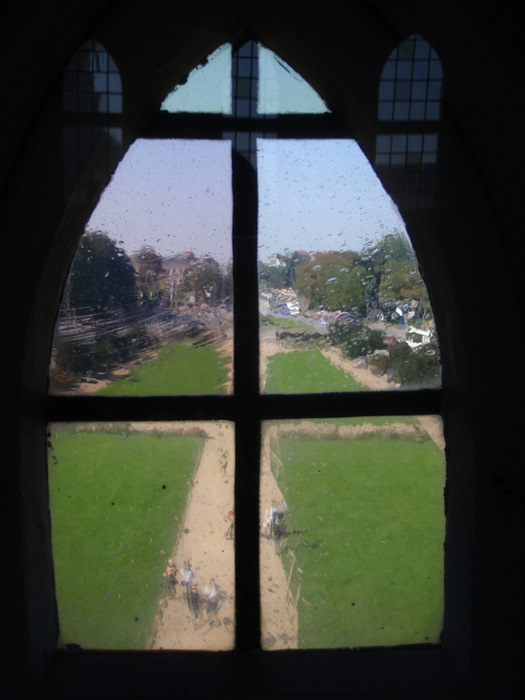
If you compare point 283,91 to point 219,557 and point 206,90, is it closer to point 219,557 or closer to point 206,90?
point 206,90

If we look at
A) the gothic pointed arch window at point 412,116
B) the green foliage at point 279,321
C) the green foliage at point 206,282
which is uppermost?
the gothic pointed arch window at point 412,116

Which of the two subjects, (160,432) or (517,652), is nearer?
(517,652)

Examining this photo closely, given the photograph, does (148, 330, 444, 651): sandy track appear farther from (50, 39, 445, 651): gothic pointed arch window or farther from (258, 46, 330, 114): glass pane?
(258, 46, 330, 114): glass pane

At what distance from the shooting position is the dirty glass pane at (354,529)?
99cm

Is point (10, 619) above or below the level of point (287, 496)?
below

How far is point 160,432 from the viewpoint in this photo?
3.27ft

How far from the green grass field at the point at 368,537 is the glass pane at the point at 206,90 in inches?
29.8

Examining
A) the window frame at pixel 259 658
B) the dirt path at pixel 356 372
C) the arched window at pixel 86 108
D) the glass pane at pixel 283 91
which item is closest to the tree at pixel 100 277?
the arched window at pixel 86 108

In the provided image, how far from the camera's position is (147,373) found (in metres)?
0.98

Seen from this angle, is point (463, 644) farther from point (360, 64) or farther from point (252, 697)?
point (360, 64)

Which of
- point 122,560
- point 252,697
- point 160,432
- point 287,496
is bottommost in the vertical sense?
point 252,697

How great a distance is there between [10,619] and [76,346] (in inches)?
21.9

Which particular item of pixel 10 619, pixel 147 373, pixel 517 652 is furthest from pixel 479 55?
pixel 10 619

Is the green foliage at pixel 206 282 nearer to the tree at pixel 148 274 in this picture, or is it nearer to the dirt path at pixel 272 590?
the tree at pixel 148 274
